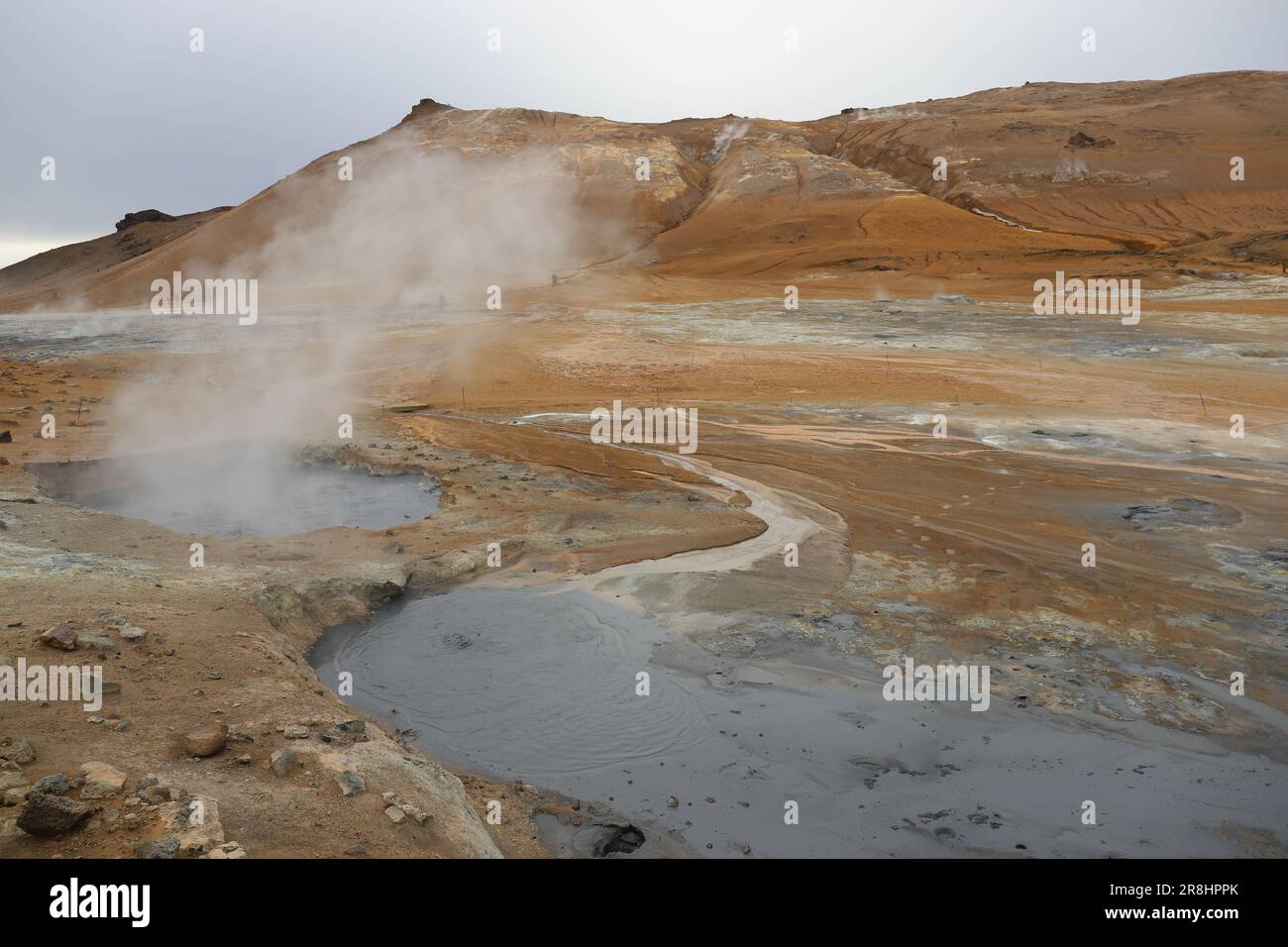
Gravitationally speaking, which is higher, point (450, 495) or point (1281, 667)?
point (450, 495)

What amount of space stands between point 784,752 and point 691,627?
1.88 meters

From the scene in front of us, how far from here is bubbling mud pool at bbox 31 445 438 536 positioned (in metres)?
9.83

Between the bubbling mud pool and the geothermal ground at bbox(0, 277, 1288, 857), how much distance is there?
3.2 inches

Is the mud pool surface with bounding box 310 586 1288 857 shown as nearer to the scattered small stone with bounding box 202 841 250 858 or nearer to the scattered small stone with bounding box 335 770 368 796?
the scattered small stone with bounding box 335 770 368 796

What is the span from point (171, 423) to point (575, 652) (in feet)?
32.7

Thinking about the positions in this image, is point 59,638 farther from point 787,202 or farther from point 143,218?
point 143,218

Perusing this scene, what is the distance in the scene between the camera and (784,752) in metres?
5.58

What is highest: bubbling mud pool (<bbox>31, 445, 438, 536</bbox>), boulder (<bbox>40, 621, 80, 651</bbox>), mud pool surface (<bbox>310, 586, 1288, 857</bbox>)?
bubbling mud pool (<bbox>31, 445, 438, 536</bbox>)

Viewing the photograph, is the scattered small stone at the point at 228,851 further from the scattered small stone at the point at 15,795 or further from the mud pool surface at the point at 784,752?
the mud pool surface at the point at 784,752

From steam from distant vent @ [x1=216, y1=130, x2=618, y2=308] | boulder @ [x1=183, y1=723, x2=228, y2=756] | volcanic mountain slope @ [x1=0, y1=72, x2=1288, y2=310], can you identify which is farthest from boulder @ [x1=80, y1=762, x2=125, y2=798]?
steam from distant vent @ [x1=216, y1=130, x2=618, y2=308]

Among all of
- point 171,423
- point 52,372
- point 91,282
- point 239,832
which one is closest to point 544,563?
point 239,832

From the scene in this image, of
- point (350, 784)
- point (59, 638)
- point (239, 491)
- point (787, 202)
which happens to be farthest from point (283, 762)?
point (787, 202)
